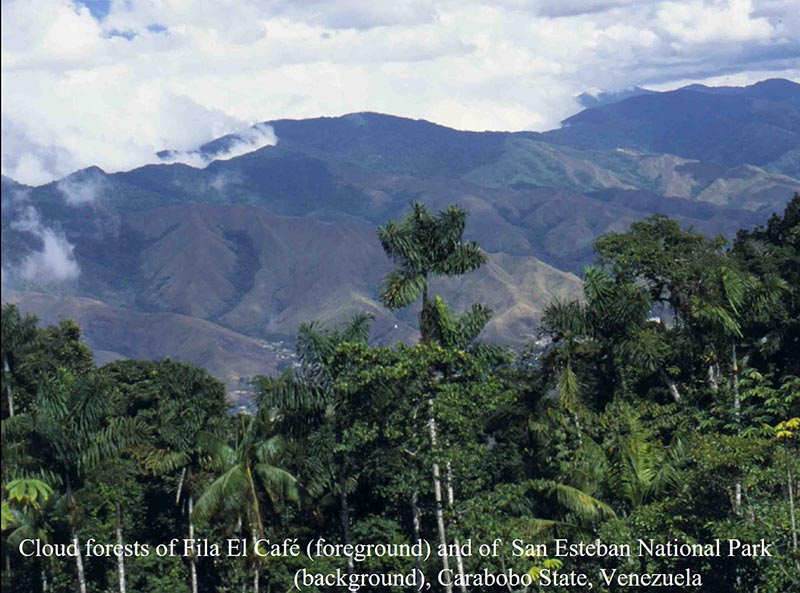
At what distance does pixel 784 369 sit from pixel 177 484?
2347 centimetres

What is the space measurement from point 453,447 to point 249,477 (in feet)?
22.5

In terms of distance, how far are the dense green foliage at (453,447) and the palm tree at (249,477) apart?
6 centimetres

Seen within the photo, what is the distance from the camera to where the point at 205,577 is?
120 ft

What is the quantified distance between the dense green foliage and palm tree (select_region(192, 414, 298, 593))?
6 cm

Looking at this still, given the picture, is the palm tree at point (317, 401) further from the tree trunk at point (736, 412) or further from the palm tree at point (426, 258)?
the tree trunk at point (736, 412)

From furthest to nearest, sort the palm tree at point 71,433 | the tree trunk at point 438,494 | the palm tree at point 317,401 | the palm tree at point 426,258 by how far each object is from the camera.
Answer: the palm tree at point 426,258 → the palm tree at point 317,401 → the palm tree at point 71,433 → the tree trunk at point 438,494

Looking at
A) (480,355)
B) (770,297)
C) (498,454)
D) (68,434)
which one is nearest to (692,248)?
(770,297)

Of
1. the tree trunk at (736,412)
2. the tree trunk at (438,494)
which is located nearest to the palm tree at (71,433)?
the tree trunk at (438,494)

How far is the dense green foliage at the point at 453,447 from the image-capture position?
23656mm

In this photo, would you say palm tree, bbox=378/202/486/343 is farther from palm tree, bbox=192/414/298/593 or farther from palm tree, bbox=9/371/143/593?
palm tree, bbox=9/371/143/593

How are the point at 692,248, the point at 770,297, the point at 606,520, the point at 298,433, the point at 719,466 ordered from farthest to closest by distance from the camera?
the point at 692,248 < the point at 770,297 < the point at 298,433 < the point at 606,520 < the point at 719,466

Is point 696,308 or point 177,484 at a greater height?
point 696,308

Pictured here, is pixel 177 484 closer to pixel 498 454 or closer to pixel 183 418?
pixel 183 418

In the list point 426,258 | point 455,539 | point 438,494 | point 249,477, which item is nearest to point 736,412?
point 426,258
